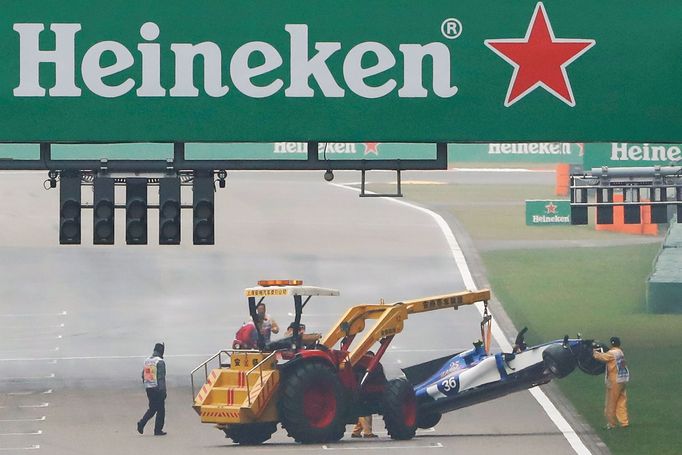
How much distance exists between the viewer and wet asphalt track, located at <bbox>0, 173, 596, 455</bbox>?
28172mm

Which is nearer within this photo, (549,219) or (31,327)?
(31,327)

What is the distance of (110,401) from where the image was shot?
3173 cm

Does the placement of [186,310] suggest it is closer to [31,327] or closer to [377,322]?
[31,327]

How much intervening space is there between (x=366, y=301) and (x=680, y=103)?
62.6 ft

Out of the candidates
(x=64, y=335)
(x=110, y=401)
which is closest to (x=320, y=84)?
(x=110, y=401)

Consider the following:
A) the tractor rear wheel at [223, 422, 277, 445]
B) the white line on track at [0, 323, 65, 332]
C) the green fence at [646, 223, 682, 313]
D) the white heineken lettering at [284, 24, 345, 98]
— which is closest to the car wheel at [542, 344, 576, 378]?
the tractor rear wheel at [223, 422, 277, 445]

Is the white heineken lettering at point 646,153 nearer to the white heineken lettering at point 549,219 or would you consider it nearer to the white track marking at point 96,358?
the white heineken lettering at point 549,219

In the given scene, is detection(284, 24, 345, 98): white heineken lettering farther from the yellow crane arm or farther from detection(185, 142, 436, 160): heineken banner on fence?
detection(185, 142, 436, 160): heineken banner on fence

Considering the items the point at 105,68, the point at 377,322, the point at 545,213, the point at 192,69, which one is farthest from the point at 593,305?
the point at 105,68

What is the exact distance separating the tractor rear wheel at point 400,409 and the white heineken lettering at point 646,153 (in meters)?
30.7

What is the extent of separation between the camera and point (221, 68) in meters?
26.0

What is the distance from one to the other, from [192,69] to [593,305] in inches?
863

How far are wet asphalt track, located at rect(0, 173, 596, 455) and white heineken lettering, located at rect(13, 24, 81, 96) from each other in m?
5.84

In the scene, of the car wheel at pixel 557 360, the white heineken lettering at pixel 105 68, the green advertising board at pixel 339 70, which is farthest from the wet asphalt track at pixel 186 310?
the white heineken lettering at pixel 105 68
